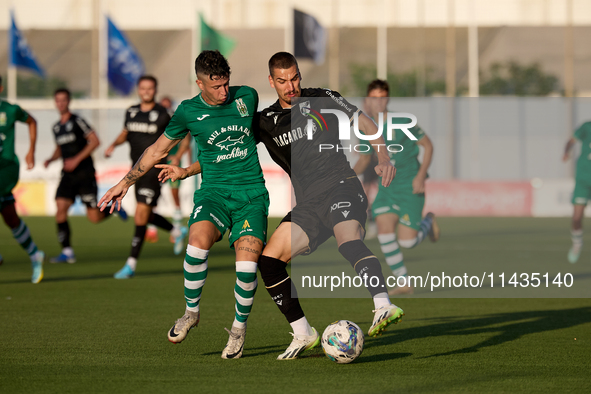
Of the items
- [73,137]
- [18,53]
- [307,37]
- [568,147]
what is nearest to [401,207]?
[568,147]

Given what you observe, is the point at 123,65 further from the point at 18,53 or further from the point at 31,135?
the point at 31,135

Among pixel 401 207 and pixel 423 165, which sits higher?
pixel 423 165

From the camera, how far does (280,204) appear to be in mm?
22906

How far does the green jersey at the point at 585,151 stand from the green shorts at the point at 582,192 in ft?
0.29

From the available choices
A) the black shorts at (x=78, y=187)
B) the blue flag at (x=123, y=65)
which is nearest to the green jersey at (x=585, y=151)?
the black shorts at (x=78, y=187)

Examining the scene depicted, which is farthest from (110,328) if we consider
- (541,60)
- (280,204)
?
(541,60)

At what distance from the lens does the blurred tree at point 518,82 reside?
Result: 3259 cm

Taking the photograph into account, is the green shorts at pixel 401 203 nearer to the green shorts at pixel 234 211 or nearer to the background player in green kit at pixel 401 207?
the background player in green kit at pixel 401 207

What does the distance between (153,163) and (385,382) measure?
83.4 inches

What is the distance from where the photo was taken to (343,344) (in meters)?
4.82

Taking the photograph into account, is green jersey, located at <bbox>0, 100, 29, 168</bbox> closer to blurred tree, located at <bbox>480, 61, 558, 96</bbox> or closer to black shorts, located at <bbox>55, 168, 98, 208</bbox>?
black shorts, located at <bbox>55, 168, 98, 208</bbox>

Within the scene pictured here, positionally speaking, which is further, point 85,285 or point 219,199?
point 85,285

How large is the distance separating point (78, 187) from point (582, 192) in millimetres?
6752

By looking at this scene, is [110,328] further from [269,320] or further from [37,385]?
[37,385]
